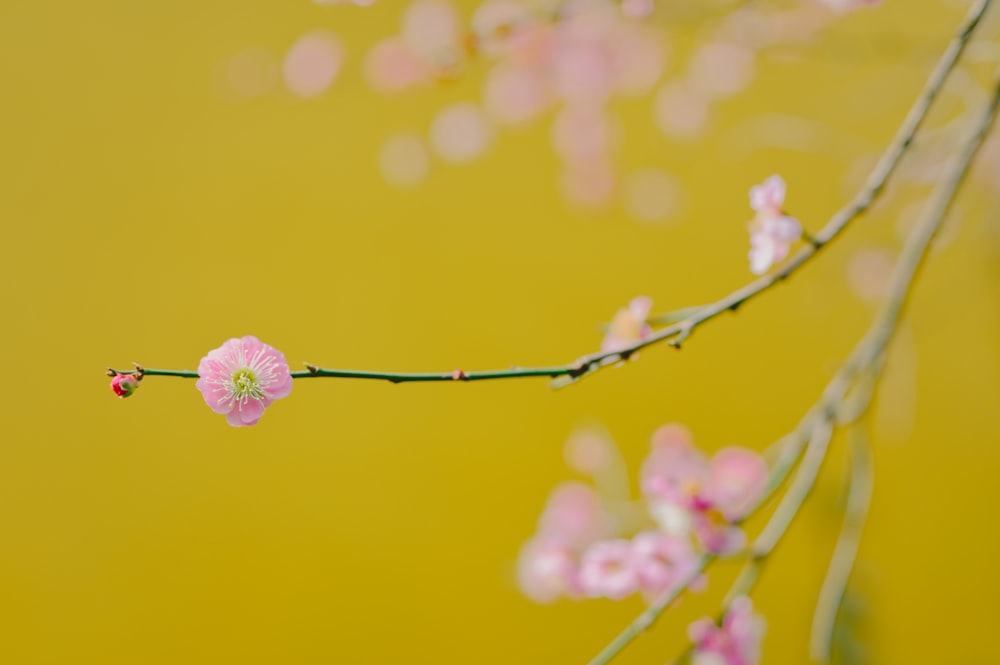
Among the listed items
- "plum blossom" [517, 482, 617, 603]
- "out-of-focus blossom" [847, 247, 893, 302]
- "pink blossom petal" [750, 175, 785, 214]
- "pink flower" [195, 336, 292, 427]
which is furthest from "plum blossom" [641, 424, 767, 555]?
"out-of-focus blossom" [847, 247, 893, 302]

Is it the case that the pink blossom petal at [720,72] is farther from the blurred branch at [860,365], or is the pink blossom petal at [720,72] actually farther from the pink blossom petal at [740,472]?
the blurred branch at [860,365]

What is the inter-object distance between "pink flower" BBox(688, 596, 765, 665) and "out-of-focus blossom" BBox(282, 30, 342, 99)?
1121 mm

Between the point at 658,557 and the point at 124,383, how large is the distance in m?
0.53

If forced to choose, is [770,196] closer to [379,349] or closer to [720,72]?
[379,349]

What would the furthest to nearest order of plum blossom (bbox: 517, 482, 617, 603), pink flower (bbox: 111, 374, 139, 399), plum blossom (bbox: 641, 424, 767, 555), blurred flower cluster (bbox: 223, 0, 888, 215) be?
1. blurred flower cluster (bbox: 223, 0, 888, 215)
2. plum blossom (bbox: 517, 482, 617, 603)
3. plum blossom (bbox: 641, 424, 767, 555)
4. pink flower (bbox: 111, 374, 139, 399)

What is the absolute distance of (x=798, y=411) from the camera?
148 centimetres

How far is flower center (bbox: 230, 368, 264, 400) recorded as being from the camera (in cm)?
50

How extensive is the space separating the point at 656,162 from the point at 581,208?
0.18m

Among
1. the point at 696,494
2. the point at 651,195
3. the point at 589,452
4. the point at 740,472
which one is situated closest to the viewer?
the point at 696,494

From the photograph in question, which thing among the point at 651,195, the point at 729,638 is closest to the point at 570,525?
the point at 729,638

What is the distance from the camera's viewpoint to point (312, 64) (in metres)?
1.41

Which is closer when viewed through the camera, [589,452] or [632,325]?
[632,325]

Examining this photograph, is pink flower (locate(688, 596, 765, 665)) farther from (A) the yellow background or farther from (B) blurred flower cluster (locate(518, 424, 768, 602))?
(A) the yellow background

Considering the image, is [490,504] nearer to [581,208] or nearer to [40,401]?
[581,208]
